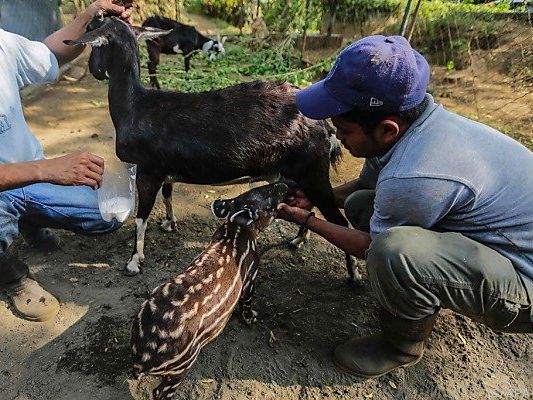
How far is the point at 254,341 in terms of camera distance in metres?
3.08

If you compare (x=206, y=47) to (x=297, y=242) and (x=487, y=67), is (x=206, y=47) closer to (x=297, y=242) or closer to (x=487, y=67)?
(x=487, y=67)

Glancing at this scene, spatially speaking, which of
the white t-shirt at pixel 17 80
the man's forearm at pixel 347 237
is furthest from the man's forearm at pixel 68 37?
the man's forearm at pixel 347 237

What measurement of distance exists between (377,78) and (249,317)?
1794 millimetres

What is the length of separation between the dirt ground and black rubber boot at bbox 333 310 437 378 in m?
0.09

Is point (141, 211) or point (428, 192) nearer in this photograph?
point (428, 192)

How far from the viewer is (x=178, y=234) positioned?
13.6 feet

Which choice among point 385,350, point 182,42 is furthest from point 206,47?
point 385,350

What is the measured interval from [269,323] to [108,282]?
1.28 metres

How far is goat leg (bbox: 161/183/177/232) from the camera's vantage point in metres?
4.12

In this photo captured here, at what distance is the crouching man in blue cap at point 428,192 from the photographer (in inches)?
87.0

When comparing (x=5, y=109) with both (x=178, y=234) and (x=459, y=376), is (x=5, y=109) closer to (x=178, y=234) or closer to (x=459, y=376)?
(x=178, y=234)

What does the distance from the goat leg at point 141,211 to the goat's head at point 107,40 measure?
99cm

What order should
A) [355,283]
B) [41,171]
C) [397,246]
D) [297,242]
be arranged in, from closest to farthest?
[397,246], [41,171], [355,283], [297,242]

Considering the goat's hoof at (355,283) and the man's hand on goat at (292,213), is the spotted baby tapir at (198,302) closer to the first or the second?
the man's hand on goat at (292,213)
